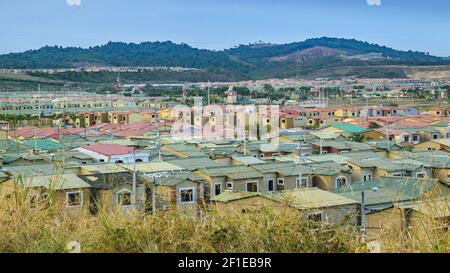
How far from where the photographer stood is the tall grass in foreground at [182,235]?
5.37 ft

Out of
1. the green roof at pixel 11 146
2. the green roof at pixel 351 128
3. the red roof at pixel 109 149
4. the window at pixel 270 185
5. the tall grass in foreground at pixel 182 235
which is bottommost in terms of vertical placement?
the window at pixel 270 185

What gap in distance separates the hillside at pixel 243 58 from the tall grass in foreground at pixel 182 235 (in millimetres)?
42963

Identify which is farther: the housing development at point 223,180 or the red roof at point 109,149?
the red roof at point 109,149

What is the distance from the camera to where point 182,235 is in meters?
1.72

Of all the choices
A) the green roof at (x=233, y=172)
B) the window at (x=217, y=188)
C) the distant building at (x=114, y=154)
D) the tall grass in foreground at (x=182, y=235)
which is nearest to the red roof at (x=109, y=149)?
the distant building at (x=114, y=154)

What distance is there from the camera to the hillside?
1891 inches

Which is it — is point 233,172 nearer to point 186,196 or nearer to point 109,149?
point 186,196

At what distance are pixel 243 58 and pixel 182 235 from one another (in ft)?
190

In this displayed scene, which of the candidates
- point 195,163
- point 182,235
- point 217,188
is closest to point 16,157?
point 195,163

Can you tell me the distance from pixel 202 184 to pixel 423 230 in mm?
5213

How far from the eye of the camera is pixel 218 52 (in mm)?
58844

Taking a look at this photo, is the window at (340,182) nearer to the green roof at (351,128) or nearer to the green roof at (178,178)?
the green roof at (178,178)

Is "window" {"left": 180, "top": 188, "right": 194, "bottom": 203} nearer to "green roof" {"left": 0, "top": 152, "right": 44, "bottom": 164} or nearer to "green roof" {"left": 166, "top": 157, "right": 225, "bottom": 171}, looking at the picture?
"green roof" {"left": 166, "top": 157, "right": 225, "bottom": 171}
